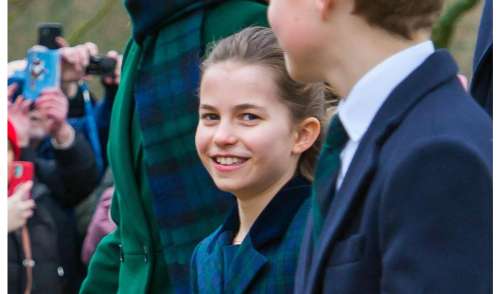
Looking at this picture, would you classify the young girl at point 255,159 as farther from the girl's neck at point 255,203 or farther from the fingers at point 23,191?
the fingers at point 23,191

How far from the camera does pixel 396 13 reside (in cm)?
214

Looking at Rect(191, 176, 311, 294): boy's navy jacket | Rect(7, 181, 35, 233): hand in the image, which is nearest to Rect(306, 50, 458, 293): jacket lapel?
Rect(191, 176, 311, 294): boy's navy jacket

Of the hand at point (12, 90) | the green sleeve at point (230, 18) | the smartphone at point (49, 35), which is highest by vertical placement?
the smartphone at point (49, 35)

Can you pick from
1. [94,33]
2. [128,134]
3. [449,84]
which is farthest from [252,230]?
[94,33]

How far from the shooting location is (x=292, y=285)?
2.82 m

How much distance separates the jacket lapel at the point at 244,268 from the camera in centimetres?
286

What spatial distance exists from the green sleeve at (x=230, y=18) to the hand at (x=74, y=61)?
2.83 metres

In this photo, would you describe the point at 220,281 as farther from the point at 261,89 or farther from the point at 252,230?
the point at 261,89

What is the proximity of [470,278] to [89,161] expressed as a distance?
3.91 meters

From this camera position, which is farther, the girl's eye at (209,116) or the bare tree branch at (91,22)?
the bare tree branch at (91,22)

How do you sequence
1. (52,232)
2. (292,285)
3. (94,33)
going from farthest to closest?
(94,33)
(52,232)
(292,285)

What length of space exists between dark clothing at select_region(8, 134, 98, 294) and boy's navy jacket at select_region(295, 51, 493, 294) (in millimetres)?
3446

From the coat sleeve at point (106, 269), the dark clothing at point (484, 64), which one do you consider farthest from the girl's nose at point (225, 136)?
the coat sleeve at point (106, 269)

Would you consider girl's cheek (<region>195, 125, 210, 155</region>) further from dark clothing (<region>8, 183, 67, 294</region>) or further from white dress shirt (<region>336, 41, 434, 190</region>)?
dark clothing (<region>8, 183, 67, 294</region>)
